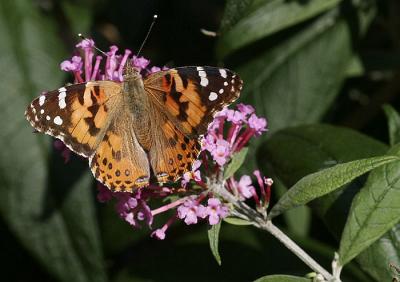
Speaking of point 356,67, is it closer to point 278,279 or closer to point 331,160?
point 331,160

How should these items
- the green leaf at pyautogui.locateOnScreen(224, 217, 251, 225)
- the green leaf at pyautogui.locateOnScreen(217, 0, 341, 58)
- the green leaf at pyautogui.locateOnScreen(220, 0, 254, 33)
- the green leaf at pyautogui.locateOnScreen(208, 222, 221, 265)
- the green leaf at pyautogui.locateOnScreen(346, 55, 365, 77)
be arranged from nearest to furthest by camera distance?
the green leaf at pyautogui.locateOnScreen(208, 222, 221, 265) < the green leaf at pyautogui.locateOnScreen(224, 217, 251, 225) < the green leaf at pyautogui.locateOnScreen(220, 0, 254, 33) < the green leaf at pyautogui.locateOnScreen(217, 0, 341, 58) < the green leaf at pyautogui.locateOnScreen(346, 55, 365, 77)

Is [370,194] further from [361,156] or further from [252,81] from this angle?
[252,81]

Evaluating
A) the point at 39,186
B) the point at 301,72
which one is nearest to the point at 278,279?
the point at 301,72

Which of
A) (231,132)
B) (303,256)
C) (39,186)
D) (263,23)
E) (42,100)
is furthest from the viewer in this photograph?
(39,186)

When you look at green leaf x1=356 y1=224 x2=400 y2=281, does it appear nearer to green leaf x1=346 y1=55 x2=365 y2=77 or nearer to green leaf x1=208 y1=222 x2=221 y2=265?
green leaf x1=208 y1=222 x2=221 y2=265

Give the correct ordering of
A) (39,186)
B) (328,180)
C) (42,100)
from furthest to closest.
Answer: (39,186)
(42,100)
(328,180)

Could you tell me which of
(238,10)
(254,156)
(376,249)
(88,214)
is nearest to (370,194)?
(376,249)

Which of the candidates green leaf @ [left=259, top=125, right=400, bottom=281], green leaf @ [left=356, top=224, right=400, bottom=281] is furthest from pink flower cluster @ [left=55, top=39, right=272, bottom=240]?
green leaf @ [left=356, top=224, right=400, bottom=281]
